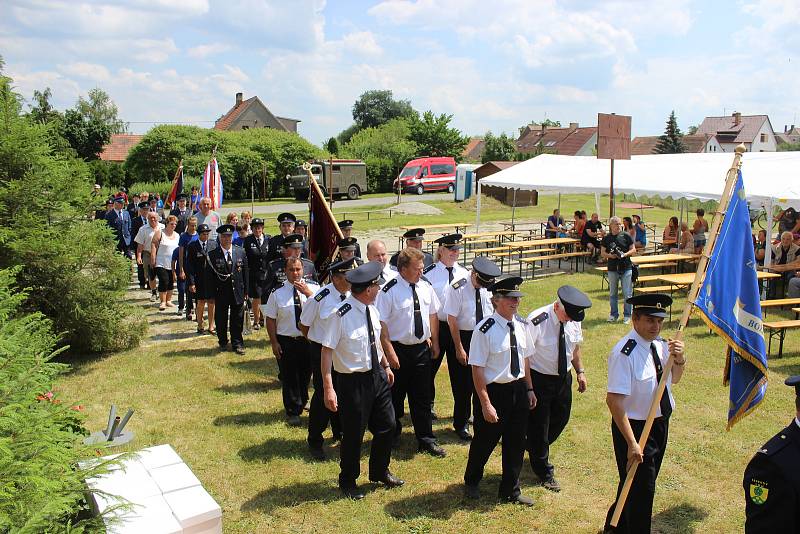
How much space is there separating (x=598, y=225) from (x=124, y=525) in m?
16.1

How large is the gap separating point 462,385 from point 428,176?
1461 inches

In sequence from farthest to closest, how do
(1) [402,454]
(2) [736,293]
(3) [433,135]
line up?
(3) [433,135]
(1) [402,454]
(2) [736,293]

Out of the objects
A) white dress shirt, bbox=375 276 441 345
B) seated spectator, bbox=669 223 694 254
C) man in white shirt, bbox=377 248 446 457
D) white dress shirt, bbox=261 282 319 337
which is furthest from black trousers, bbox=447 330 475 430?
seated spectator, bbox=669 223 694 254

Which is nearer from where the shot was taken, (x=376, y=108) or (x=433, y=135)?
(x=433, y=135)

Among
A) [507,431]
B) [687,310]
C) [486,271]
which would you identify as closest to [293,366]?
[486,271]

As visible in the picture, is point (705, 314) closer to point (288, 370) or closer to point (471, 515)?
point (471, 515)

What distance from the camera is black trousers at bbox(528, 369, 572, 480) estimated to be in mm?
5652

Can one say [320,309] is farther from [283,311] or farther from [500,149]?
[500,149]

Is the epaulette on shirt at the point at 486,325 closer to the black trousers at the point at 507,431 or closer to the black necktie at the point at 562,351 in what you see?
the black trousers at the point at 507,431

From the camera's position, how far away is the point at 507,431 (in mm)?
5312

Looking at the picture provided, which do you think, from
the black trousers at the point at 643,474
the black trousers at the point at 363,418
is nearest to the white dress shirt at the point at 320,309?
the black trousers at the point at 363,418

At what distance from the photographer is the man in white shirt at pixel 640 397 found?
4457 millimetres

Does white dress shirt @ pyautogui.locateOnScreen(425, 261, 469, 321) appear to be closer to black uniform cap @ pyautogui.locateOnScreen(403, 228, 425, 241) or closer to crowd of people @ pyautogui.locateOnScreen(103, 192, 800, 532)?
crowd of people @ pyautogui.locateOnScreen(103, 192, 800, 532)

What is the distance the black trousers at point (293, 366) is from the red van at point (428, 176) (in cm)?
3584
